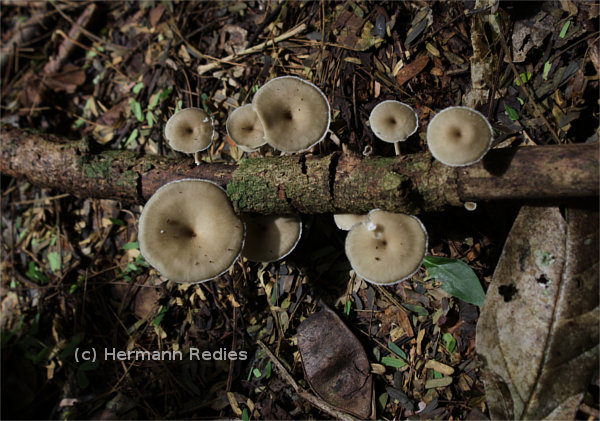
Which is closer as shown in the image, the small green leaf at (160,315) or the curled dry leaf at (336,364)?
the curled dry leaf at (336,364)

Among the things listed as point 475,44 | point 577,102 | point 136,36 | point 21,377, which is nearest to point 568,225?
point 577,102

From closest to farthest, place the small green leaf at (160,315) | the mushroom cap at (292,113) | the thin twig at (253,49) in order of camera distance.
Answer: the mushroom cap at (292,113), the small green leaf at (160,315), the thin twig at (253,49)

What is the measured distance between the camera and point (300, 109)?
3.30 meters

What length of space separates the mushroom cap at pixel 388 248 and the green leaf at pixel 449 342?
898mm

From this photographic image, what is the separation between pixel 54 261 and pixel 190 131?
276 cm

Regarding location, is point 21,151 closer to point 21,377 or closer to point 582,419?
point 21,377

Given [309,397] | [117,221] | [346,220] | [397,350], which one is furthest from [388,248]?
[117,221]

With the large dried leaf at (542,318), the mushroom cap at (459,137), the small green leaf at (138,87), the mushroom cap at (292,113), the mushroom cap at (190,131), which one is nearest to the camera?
the mushroom cap at (459,137)

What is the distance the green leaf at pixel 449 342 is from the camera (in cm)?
346

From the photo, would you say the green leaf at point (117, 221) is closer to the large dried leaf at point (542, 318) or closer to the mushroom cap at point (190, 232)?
Answer: the mushroom cap at point (190, 232)

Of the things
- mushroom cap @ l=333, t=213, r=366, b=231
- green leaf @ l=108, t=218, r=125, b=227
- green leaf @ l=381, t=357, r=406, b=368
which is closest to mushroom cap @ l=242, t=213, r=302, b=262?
mushroom cap @ l=333, t=213, r=366, b=231

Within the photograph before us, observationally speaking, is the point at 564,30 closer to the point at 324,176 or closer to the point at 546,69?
the point at 546,69

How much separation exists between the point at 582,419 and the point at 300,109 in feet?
10.9

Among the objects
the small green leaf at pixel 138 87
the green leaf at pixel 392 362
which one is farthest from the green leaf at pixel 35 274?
the green leaf at pixel 392 362
